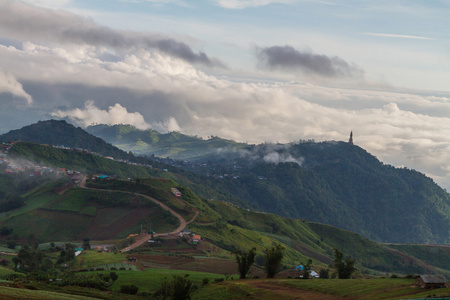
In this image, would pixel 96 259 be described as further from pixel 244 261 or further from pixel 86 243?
pixel 244 261

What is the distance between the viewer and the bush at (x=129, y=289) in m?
91.9

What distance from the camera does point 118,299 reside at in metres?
80.9

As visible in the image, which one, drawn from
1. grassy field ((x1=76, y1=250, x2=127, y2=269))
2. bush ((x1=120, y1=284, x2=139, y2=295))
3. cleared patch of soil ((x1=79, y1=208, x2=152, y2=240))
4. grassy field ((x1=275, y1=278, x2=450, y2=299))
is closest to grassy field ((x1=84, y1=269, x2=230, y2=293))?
bush ((x1=120, y1=284, x2=139, y2=295))

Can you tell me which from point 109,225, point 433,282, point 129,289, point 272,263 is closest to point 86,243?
point 109,225

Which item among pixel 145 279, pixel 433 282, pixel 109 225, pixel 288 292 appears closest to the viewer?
pixel 433 282

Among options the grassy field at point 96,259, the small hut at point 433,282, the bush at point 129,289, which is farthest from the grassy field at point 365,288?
the grassy field at point 96,259

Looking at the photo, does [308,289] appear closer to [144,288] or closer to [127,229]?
[144,288]

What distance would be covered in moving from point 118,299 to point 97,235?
10981cm

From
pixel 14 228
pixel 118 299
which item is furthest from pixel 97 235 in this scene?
pixel 118 299

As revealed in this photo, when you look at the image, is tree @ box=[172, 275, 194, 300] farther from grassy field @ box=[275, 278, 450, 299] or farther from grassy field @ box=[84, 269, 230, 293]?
grassy field @ box=[275, 278, 450, 299]

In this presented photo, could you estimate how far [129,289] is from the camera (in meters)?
92.6

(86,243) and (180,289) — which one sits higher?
(180,289)

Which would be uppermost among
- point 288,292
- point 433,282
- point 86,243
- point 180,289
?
point 433,282

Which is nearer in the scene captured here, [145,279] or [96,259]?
[145,279]
